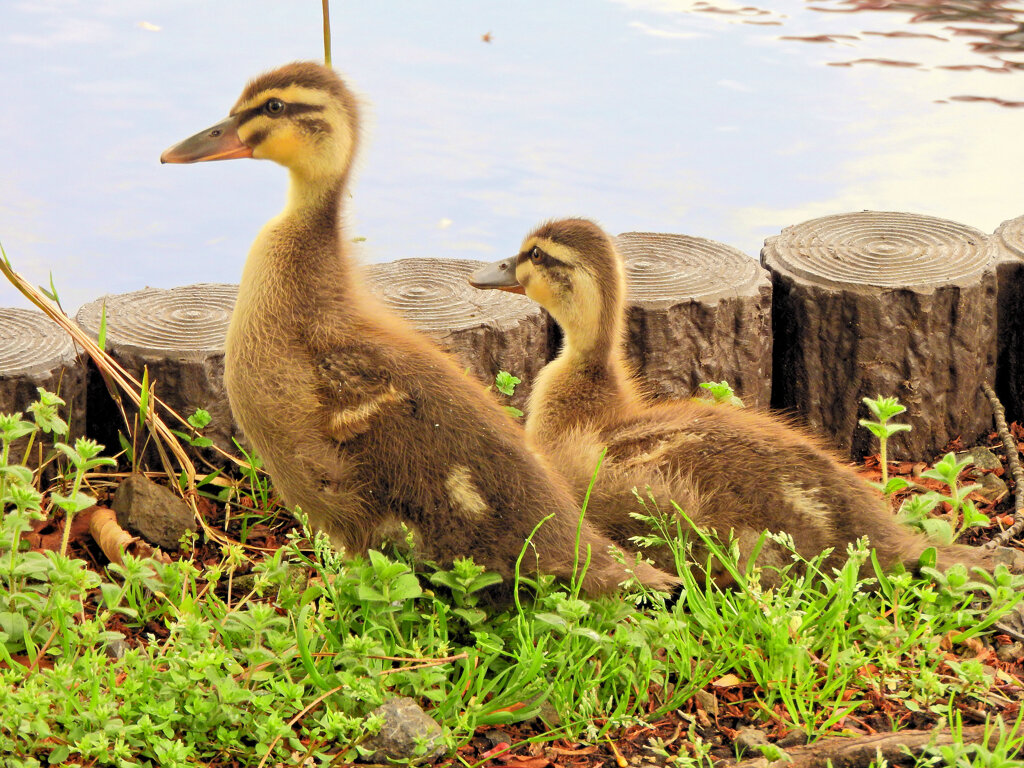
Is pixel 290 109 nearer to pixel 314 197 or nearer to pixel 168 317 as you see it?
pixel 314 197

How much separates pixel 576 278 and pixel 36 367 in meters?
1.75

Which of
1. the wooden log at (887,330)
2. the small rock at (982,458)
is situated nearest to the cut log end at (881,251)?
the wooden log at (887,330)

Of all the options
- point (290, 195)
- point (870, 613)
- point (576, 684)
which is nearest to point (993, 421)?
point (870, 613)

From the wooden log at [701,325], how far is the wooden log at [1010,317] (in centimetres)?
95

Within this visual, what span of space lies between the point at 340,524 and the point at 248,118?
44.6 inches

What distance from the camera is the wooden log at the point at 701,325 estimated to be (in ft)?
14.7

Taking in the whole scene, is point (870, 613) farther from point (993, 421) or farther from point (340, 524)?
point (993, 421)

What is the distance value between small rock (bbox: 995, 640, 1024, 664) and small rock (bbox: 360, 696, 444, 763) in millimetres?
1568

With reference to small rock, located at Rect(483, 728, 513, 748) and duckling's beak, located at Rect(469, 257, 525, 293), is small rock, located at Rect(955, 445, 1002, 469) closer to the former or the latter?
duckling's beak, located at Rect(469, 257, 525, 293)

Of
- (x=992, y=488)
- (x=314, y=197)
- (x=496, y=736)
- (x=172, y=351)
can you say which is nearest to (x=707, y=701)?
(x=496, y=736)

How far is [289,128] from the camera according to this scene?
3436 millimetres

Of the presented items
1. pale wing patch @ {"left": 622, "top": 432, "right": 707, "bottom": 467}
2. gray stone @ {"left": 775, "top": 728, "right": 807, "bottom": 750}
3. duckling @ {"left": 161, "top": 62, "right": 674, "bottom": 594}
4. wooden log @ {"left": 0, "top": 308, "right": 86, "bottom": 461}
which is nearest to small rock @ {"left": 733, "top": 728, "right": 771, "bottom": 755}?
gray stone @ {"left": 775, "top": 728, "right": 807, "bottom": 750}

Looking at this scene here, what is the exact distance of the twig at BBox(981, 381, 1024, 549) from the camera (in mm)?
3929

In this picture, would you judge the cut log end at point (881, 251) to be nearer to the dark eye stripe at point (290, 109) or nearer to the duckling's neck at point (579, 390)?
the duckling's neck at point (579, 390)
